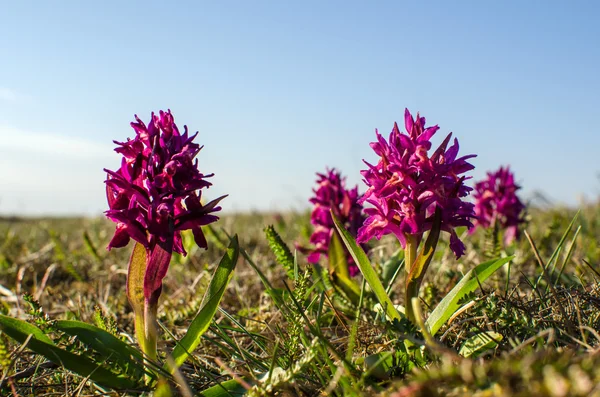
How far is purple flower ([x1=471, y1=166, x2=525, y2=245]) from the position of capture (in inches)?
234

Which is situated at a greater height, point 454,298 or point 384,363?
point 454,298

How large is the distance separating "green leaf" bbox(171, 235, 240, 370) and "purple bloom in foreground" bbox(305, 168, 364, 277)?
151 cm

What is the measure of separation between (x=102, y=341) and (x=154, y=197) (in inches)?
Answer: 24.8

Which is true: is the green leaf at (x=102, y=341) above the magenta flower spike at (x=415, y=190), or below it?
below

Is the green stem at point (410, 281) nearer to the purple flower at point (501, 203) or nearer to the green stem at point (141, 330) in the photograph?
the green stem at point (141, 330)

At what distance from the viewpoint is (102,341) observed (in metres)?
2.36

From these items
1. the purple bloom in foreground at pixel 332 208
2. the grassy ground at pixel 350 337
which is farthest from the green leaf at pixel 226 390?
the purple bloom in foreground at pixel 332 208

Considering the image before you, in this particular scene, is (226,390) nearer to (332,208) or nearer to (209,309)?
(209,309)

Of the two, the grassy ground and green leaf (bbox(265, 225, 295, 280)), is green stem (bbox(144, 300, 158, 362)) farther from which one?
green leaf (bbox(265, 225, 295, 280))

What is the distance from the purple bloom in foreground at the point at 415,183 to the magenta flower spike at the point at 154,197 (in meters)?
0.76

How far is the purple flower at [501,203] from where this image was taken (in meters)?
5.95

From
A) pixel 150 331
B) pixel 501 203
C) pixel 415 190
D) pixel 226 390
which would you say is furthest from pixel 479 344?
pixel 501 203

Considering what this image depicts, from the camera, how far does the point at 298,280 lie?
2.37 meters

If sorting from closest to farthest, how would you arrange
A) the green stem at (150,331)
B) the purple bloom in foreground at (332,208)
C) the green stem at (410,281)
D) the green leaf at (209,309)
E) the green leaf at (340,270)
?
the green leaf at (209,309), the green stem at (150,331), the green stem at (410,281), the green leaf at (340,270), the purple bloom in foreground at (332,208)
